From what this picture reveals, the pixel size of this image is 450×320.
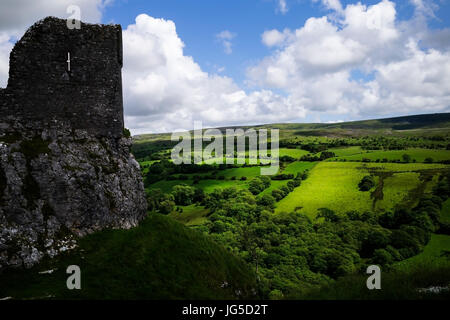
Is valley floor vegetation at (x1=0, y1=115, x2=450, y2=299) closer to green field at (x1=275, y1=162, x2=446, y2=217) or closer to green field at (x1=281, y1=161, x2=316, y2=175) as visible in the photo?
green field at (x1=275, y1=162, x2=446, y2=217)

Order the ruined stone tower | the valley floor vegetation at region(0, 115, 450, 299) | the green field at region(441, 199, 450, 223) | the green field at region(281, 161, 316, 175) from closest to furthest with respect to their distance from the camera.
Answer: the valley floor vegetation at region(0, 115, 450, 299)
the ruined stone tower
the green field at region(441, 199, 450, 223)
the green field at region(281, 161, 316, 175)

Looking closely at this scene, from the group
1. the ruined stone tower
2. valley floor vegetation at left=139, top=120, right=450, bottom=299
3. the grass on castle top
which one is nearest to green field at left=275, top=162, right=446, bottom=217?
valley floor vegetation at left=139, top=120, right=450, bottom=299

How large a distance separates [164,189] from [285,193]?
3971cm

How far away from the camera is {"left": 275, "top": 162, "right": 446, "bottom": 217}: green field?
76062mm

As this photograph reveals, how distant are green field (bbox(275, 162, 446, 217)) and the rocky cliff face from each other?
68.4 metres

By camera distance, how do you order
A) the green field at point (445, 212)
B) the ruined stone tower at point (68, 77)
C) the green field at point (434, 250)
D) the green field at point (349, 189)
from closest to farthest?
1. the ruined stone tower at point (68, 77)
2. the green field at point (434, 250)
3. the green field at point (445, 212)
4. the green field at point (349, 189)

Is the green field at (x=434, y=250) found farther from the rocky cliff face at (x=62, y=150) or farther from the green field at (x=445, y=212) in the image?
the rocky cliff face at (x=62, y=150)

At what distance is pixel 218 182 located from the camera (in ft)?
330

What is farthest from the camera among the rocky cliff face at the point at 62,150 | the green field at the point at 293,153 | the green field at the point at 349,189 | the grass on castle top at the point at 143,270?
the green field at the point at 293,153

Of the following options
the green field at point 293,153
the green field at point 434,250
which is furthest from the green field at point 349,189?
the green field at point 293,153

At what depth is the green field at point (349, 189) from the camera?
76062mm

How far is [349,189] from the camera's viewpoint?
83.9 meters

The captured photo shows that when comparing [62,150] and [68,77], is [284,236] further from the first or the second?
[68,77]

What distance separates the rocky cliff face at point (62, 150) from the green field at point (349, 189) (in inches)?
2691
